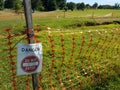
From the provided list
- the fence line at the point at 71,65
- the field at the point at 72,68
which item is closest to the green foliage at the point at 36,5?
the fence line at the point at 71,65

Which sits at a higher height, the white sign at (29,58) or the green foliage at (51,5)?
the white sign at (29,58)

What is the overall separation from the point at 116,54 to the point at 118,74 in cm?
137

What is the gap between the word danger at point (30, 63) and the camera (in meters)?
3.04

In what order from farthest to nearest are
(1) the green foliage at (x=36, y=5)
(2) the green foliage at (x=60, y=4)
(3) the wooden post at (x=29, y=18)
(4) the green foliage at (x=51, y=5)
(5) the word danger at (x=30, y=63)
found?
(2) the green foliage at (x=60, y=4) < (4) the green foliage at (x=51, y=5) < (1) the green foliage at (x=36, y=5) < (5) the word danger at (x=30, y=63) < (3) the wooden post at (x=29, y=18)

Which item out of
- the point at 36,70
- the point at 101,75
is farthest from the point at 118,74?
the point at 36,70

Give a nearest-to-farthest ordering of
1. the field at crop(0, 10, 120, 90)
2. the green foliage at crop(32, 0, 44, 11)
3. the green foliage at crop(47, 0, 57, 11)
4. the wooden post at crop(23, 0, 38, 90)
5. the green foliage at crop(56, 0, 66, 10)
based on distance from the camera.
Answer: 1. the wooden post at crop(23, 0, 38, 90)
2. the field at crop(0, 10, 120, 90)
3. the green foliage at crop(32, 0, 44, 11)
4. the green foliage at crop(47, 0, 57, 11)
5. the green foliage at crop(56, 0, 66, 10)

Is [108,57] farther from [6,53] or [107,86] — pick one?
[6,53]

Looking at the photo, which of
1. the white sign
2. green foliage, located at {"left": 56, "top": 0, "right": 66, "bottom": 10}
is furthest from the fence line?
green foliage, located at {"left": 56, "top": 0, "right": 66, "bottom": 10}

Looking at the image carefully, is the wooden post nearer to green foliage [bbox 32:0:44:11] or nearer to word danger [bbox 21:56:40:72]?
word danger [bbox 21:56:40:72]

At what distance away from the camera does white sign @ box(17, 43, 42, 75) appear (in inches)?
117

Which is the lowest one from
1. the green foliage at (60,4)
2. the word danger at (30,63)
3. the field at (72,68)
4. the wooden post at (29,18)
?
the green foliage at (60,4)

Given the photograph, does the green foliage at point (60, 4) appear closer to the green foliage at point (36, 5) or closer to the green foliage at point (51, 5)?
the green foliage at point (51, 5)

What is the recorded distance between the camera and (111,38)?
825cm

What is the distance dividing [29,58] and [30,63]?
74mm
